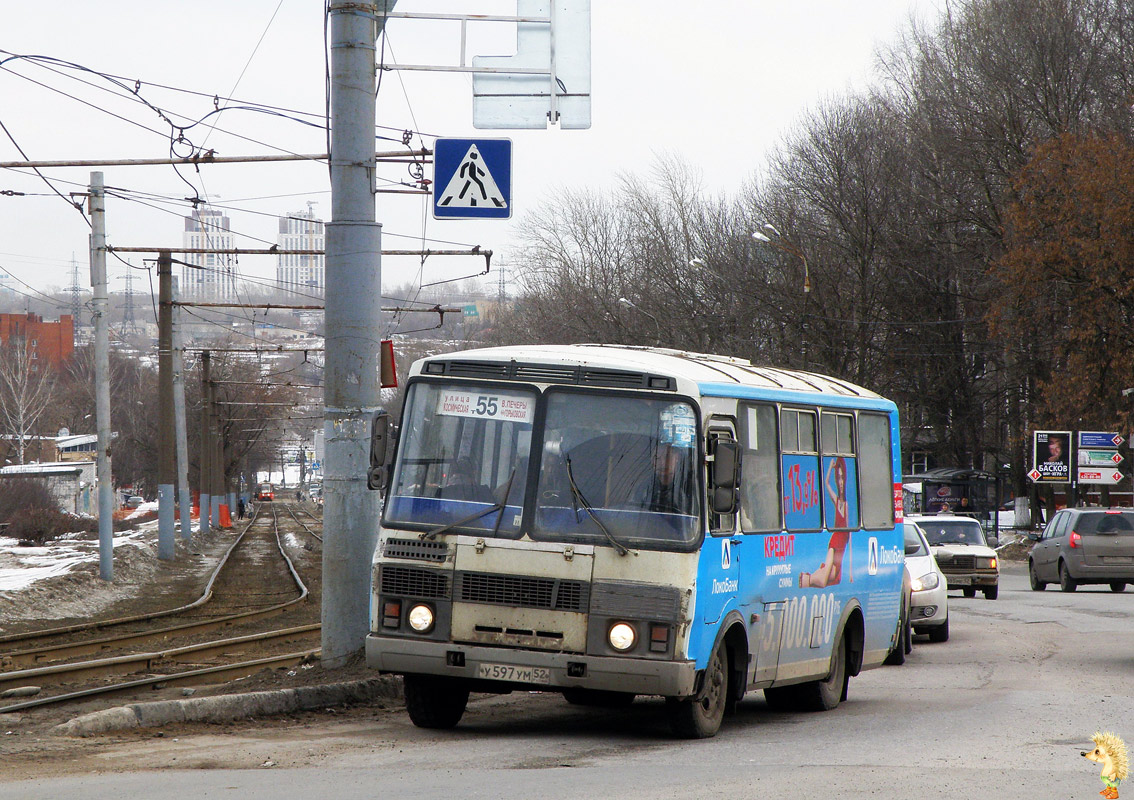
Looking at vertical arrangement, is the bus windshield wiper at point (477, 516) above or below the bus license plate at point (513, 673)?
above

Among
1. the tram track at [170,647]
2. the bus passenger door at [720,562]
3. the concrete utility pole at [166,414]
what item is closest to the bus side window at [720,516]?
the bus passenger door at [720,562]

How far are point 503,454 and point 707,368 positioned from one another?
1745 mm

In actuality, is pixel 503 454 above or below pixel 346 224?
below

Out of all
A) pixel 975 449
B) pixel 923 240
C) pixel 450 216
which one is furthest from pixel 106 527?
pixel 975 449

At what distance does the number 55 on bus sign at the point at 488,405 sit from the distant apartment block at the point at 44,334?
131 meters

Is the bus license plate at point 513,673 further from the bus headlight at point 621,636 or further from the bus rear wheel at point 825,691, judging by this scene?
the bus rear wheel at point 825,691

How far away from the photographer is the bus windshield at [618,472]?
900 cm

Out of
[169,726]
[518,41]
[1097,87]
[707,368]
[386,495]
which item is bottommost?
[169,726]

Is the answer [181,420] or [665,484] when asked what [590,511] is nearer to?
[665,484]

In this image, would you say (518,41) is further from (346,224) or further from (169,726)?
(169,726)

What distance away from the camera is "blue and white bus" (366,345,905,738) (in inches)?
349

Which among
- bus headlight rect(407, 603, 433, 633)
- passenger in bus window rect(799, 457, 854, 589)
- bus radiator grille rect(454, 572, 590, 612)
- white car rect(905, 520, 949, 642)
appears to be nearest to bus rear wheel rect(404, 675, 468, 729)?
bus headlight rect(407, 603, 433, 633)

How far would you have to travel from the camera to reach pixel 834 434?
11.8m

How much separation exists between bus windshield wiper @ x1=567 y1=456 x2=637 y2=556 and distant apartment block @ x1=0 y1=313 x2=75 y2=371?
131 metres
